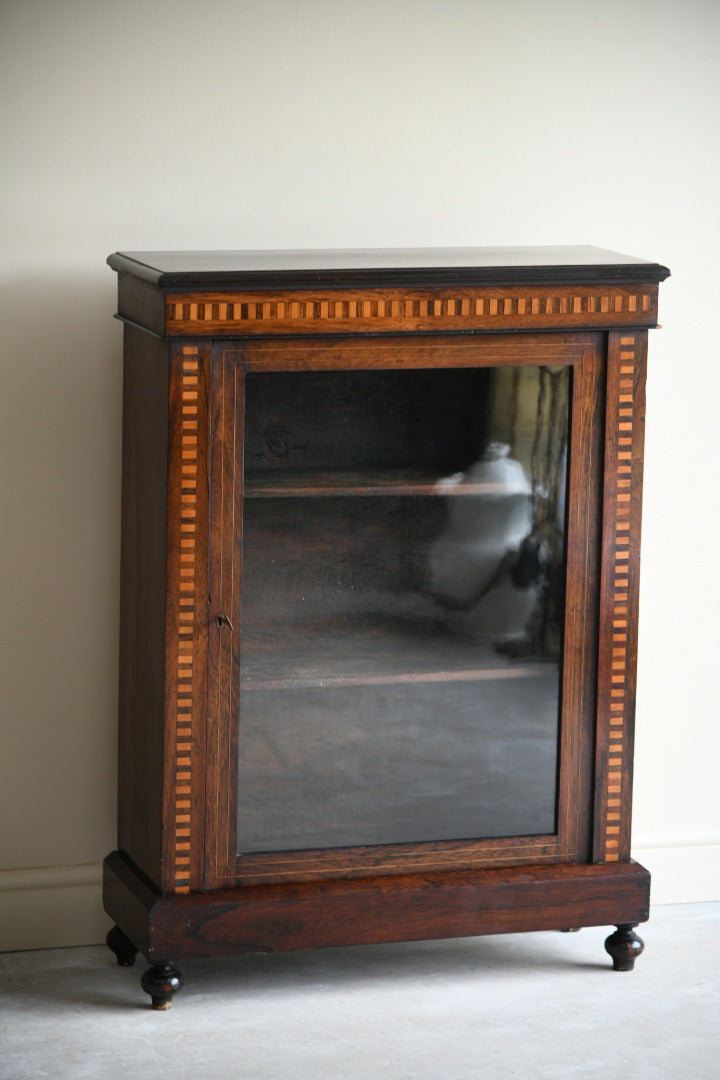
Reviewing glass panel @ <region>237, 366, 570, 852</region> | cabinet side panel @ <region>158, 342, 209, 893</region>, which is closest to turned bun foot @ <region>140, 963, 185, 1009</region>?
cabinet side panel @ <region>158, 342, 209, 893</region>

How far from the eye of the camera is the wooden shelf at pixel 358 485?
2.55 metres

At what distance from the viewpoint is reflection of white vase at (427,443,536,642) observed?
8.66 ft

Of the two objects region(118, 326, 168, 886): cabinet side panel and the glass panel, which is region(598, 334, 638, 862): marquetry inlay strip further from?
region(118, 326, 168, 886): cabinet side panel

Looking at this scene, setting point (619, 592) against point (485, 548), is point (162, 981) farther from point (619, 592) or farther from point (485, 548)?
point (619, 592)

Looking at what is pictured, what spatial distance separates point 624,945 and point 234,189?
1.48m

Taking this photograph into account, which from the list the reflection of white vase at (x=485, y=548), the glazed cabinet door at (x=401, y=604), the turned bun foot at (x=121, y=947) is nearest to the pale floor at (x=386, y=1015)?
the turned bun foot at (x=121, y=947)

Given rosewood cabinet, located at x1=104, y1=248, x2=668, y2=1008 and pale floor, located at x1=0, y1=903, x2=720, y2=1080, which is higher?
rosewood cabinet, located at x1=104, y1=248, x2=668, y2=1008

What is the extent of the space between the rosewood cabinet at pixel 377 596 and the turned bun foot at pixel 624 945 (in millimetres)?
60

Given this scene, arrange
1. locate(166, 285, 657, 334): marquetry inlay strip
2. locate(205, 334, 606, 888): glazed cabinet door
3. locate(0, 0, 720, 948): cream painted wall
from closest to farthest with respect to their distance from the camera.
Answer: locate(166, 285, 657, 334): marquetry inlay strip < locate(205, 334, 606, 888): glazed cabinet door < locate(0, 0, 720, 948): cream painted wall

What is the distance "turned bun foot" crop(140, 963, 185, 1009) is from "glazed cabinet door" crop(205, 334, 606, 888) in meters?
0.16

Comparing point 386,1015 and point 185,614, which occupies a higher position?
point 185,614

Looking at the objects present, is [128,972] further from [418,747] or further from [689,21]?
[689,21]

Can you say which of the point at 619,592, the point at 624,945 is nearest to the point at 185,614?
the point at 619,592

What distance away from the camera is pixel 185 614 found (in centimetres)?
253
